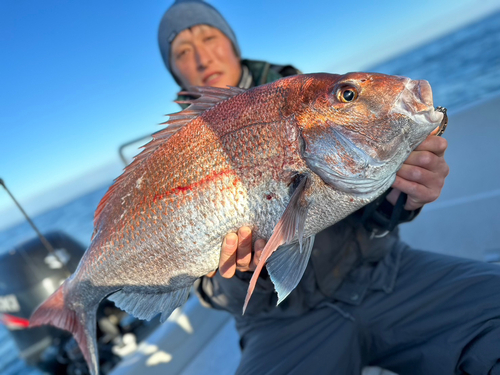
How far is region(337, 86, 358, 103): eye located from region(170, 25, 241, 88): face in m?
1.79

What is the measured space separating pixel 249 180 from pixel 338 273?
44.0 inches

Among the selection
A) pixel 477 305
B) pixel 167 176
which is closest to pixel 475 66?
pixel 477 305

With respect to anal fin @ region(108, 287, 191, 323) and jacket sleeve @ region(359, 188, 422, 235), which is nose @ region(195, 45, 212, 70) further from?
anal fin @ region(108, 287, 191, 323)

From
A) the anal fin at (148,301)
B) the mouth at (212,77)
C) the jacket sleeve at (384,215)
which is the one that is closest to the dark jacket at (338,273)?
the jacket sleeve at (384,215)

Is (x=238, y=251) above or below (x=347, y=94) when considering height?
below

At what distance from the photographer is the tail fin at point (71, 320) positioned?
5.39 feet

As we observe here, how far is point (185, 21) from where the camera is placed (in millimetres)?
2877

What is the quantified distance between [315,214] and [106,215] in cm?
115

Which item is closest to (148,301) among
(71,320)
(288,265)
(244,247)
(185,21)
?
(71,320)

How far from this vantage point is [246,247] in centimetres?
144

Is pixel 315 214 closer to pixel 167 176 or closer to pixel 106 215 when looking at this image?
pixel 167 176

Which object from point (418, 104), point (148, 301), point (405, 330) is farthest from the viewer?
point (405, 330)

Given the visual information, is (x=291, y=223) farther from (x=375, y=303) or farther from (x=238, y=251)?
(x=375, y=303)

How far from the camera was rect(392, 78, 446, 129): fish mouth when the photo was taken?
114 centimetres
